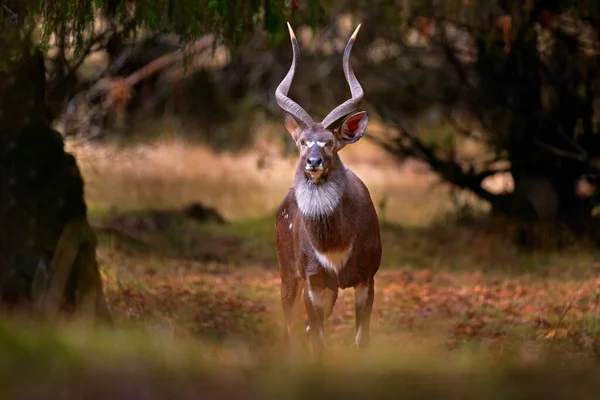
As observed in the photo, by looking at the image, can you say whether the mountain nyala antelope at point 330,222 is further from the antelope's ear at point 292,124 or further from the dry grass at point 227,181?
the dry grass at point 227,181

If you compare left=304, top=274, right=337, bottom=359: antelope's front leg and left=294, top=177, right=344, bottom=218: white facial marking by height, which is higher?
left=294, top=177, right=344, bottom=218: white facial marking

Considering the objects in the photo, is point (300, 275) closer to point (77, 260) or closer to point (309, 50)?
point (77, 260)

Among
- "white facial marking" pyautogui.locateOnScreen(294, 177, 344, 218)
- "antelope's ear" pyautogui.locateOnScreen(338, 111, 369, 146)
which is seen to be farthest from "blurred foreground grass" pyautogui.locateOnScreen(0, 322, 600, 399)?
"antelope's ear" pyautogui.locateOnScreen(338, 111, 369, 146)

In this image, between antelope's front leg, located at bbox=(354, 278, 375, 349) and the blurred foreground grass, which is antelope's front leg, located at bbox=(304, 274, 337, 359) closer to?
antelope's front leg, located at bbox=(354, 278, 375, 349)

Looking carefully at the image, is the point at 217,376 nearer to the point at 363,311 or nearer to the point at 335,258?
the point at 335,258

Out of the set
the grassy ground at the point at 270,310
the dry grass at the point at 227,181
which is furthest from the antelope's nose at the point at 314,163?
the dry grass at the point at 227,181

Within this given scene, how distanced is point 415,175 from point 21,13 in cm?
1528

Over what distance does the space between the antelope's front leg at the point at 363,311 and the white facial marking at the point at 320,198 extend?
2.22ft

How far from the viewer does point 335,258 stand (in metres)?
8.56

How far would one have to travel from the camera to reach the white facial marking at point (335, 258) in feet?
28.1

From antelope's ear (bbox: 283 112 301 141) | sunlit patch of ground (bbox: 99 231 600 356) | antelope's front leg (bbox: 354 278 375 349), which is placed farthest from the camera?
sunlit patch of ground (bbox: 99 231 600 356)

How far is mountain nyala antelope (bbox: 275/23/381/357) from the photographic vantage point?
851 cm

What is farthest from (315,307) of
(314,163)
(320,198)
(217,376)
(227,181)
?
(227,181)

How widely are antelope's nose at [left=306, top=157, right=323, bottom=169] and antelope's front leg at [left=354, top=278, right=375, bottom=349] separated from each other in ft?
3.49
